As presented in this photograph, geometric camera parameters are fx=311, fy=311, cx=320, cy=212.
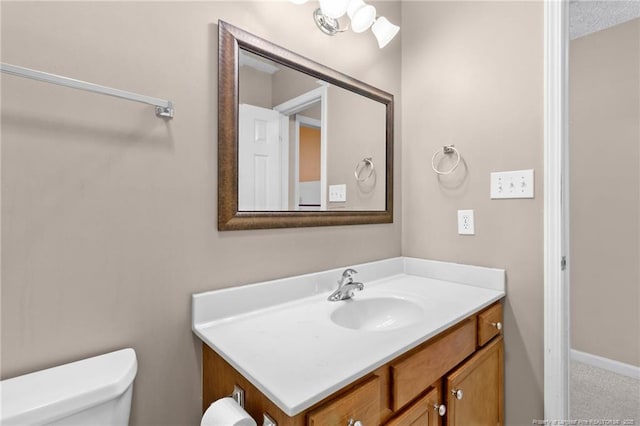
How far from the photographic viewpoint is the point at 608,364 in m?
2.09

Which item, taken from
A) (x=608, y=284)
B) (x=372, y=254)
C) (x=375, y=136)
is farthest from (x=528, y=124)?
(x=608, y=284)

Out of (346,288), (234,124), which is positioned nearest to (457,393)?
(346,288)

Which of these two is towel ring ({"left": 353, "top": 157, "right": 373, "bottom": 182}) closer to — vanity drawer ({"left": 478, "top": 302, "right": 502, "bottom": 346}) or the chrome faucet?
the chrome faucet

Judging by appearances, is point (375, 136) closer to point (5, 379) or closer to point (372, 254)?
point (372, 254)

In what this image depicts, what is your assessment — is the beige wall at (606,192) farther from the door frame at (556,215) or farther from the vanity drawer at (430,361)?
the vanity drawer at (430,361)

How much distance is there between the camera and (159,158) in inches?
35.4

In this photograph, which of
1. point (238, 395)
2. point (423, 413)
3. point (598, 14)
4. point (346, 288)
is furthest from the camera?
point (598, 14)

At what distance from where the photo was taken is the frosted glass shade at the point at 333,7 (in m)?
1.19

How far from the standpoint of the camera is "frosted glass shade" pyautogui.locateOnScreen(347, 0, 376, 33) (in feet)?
4.20

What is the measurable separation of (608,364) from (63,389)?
9.64 ft

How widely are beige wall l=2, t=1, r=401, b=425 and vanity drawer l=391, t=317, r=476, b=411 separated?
0.56 m

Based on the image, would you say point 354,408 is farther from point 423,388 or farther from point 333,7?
point 333,7

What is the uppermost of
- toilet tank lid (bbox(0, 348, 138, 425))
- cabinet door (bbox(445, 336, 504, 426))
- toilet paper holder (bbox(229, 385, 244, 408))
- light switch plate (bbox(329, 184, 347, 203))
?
light switch plate (bbox(329, 184, 347, 203))

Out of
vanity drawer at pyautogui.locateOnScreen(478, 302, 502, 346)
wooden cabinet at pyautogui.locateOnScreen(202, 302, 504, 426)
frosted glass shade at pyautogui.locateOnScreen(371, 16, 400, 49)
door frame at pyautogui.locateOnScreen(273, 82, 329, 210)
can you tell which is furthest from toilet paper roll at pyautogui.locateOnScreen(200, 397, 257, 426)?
frosted glass shade at pyautogui.locateOnScreen(371, 16, 400, 49)
